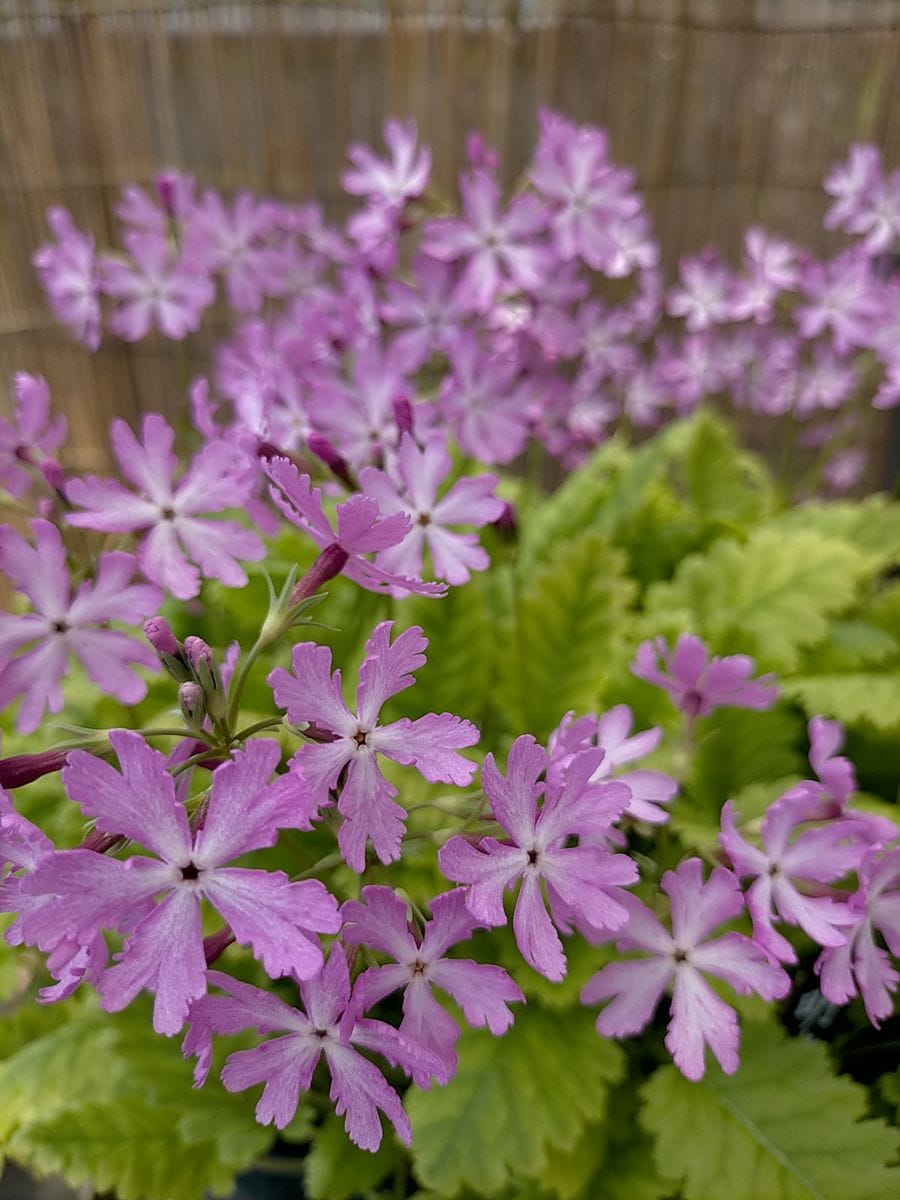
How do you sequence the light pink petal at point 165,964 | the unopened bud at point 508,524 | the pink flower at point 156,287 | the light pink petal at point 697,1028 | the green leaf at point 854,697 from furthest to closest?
the pink flower at point 156,287 < the green leaf at point 854,697 < the unopened bud at point 508,524 < the light pink petal at point 697,1028 < the light pink petal at point 165,964

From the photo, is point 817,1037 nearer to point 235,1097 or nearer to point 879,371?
point 235,1097

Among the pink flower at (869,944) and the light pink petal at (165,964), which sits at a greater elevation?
the light pink petal at (165,964)

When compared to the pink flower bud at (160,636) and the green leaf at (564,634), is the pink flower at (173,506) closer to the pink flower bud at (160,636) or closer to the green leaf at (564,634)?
the pink flower bud at (160,636)

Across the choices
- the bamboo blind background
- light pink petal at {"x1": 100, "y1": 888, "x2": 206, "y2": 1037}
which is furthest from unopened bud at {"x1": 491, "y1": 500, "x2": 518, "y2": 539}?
the bamboo blind background

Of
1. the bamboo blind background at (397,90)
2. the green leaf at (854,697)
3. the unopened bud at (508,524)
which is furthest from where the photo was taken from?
A: the bamboo blind background at (397,90)

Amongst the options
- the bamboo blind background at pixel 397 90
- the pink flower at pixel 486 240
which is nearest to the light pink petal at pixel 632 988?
the pink flower at pixel 486 240

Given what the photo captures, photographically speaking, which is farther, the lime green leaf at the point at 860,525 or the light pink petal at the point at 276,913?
the lime green leaf at the point at 860,525
